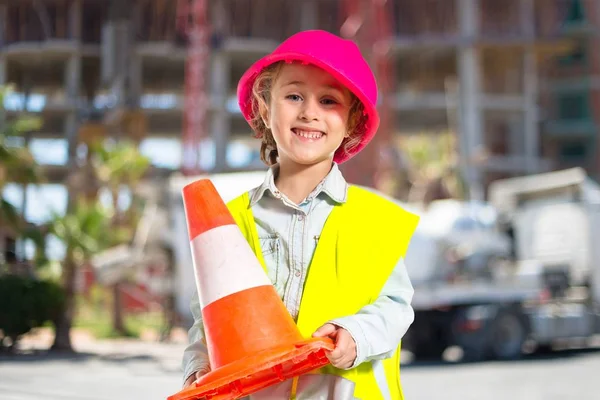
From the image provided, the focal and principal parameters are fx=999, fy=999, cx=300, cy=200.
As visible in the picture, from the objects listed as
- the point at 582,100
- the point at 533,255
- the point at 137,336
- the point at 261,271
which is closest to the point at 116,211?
the point at 137,336

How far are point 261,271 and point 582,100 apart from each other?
6824 centimetres

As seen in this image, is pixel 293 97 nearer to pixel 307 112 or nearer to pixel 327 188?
pixel 307 112

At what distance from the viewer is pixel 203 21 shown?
41.8 m

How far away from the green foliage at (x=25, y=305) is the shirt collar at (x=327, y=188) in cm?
2191

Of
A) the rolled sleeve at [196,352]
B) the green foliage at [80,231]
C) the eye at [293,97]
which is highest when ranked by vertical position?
the eye at [293,97]

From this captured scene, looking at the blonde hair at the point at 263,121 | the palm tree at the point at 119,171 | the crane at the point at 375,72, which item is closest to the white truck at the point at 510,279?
the crane at the point at 375,72

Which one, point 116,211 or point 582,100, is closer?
point 116,211

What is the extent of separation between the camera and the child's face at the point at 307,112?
2721 millimetres

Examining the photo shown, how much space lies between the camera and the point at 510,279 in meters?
20.6

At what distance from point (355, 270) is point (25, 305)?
73.2 ft

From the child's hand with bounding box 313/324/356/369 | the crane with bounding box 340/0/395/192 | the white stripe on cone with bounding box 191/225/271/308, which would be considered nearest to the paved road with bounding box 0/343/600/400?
the crane with bounding box 340/0/395/192

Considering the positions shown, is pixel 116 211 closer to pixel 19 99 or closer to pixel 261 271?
pixel 19 99

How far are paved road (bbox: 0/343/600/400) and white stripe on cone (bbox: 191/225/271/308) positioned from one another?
32.0 feet

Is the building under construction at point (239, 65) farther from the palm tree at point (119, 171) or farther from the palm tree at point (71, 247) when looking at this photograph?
the palm tree at point (71, 247)
